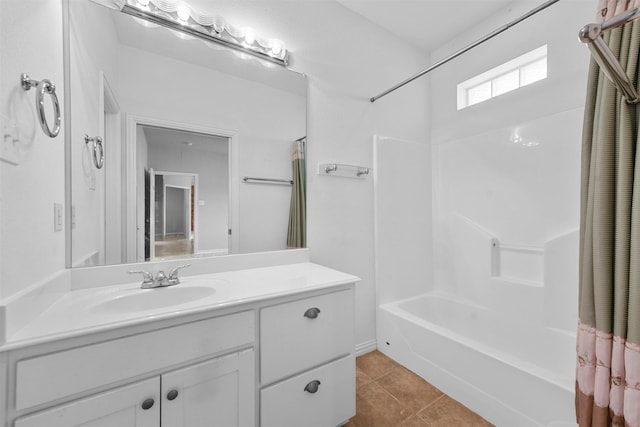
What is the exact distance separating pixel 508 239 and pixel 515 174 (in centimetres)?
50

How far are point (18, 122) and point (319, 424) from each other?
1.60 meters

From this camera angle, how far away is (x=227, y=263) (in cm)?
144

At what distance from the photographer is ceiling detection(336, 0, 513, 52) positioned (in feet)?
6.26

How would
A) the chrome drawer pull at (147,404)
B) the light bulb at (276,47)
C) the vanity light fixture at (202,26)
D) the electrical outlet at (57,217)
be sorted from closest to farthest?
1. the chrome drawer pull at (147,404)
2. the electrical outlet at (57,217)
3. the vanity light fixture at (202,26)
4. the light bulb at (276,47)

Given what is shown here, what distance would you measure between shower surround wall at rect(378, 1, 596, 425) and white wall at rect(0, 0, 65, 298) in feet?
6.42

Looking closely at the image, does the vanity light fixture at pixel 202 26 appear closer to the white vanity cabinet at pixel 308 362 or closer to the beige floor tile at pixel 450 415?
the white vanity cabinet at pixel 308 362

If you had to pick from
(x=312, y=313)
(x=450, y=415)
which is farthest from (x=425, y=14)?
(x=450, y=415)

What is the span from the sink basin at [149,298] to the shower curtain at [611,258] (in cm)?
160

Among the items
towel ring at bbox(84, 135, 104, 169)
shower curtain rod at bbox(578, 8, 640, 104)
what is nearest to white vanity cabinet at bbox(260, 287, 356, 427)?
towel ring at bbox(84, 135, 104, 169)

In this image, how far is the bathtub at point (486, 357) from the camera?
3.88ft

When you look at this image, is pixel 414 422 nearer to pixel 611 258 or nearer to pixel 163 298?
pixel 611 258

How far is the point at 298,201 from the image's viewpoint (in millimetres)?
1717

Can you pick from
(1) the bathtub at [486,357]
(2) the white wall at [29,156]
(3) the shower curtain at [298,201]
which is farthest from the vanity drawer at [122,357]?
(1) the bathtub at [486,357]

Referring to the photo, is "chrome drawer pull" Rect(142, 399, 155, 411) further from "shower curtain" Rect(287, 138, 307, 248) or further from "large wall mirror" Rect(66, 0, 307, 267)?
"shower curtain" Rect(287, 138, 307, 248)
